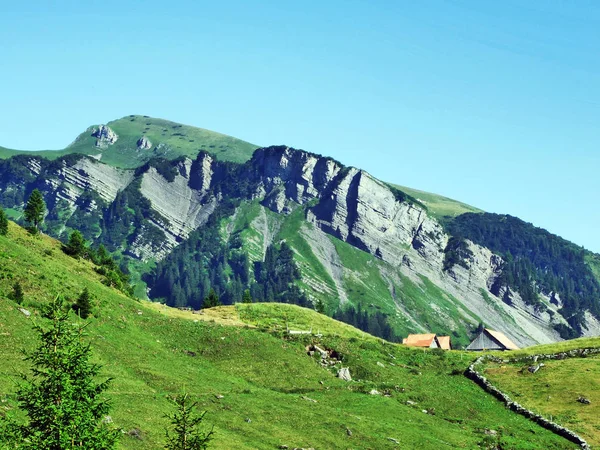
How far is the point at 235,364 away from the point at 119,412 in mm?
28377

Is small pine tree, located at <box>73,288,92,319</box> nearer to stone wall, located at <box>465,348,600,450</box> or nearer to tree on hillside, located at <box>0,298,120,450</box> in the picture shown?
tree on hillside, located at <box>0,298,120,450</box>

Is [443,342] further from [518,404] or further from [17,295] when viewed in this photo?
[17,295]

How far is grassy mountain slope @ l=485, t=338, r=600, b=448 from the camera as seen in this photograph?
73.8 m

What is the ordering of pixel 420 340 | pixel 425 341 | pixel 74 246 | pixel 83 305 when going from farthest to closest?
pixel 420 340 < pixel 425 341 < pixel 74 246 < pixel 83 305

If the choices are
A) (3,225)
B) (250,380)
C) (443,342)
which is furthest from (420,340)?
(3,225)

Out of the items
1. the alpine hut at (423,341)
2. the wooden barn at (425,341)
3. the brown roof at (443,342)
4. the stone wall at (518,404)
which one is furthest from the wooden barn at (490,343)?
the stone wall at (518,404)

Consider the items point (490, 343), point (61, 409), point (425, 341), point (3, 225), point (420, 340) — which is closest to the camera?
point (61, 409)

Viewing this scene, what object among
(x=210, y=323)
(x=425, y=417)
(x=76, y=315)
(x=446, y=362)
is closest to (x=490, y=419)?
(x=425, y=417)

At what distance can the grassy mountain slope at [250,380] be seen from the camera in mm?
56719

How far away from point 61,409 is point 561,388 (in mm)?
69721

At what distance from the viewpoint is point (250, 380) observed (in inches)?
2948

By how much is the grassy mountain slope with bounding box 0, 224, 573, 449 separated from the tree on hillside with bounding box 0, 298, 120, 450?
15455mm

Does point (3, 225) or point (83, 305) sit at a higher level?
point (3, 225)

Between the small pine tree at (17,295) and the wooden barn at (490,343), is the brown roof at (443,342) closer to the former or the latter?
the wooden barn at (490,343)
